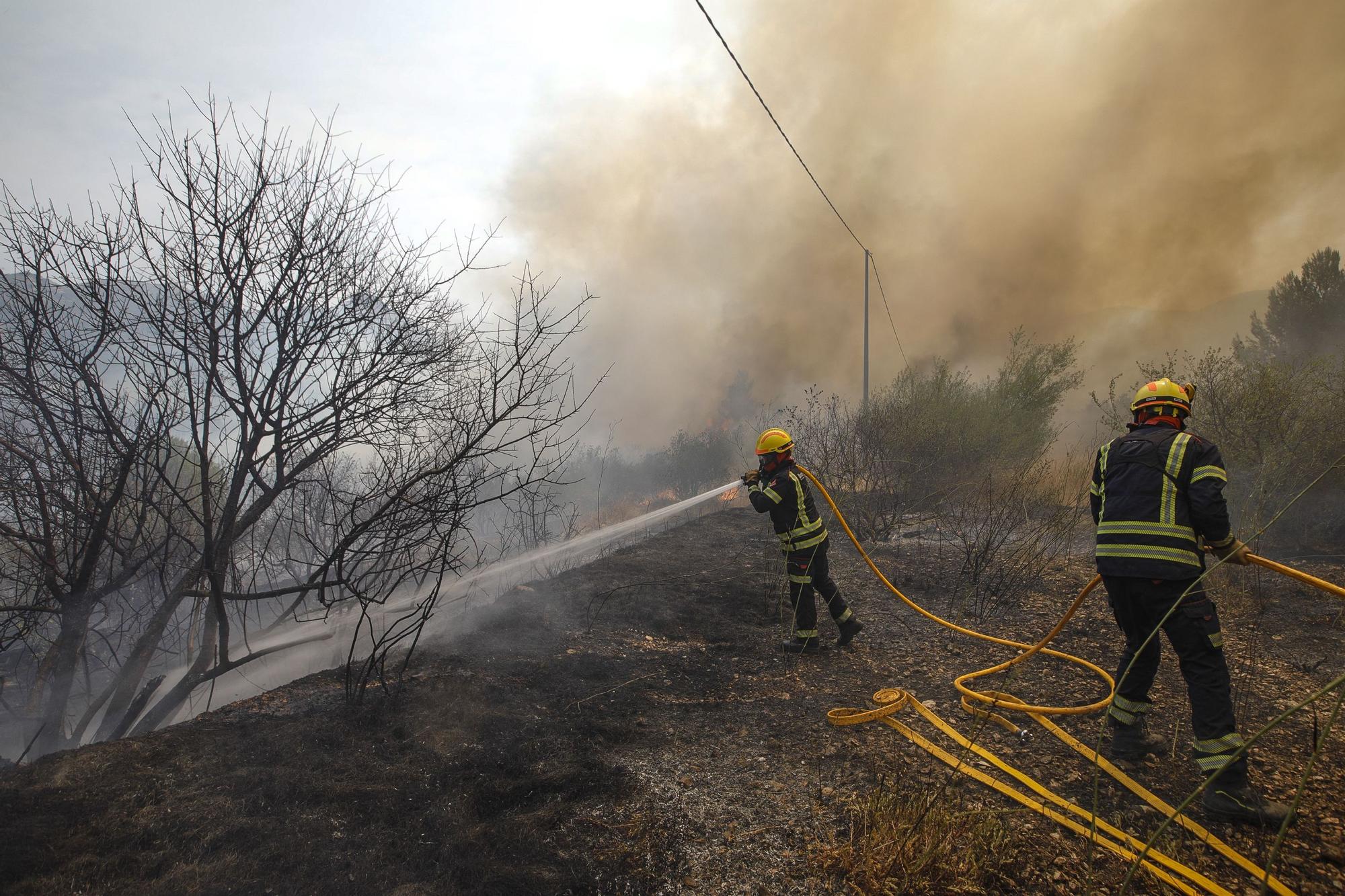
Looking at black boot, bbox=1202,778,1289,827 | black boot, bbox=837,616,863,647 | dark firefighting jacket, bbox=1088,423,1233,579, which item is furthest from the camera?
black boot, bbox=837,616,863,647

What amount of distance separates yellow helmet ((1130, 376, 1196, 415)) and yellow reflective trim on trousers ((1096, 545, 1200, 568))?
0.76 metres

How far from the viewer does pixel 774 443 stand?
5.29 metres

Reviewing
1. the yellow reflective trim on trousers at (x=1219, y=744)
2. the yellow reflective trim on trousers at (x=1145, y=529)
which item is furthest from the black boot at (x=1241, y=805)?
the yellow reflective trim on trousers at (x=1145, y=529)

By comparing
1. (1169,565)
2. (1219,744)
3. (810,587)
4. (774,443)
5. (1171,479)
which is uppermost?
(774,443)

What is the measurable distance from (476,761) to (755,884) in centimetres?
155


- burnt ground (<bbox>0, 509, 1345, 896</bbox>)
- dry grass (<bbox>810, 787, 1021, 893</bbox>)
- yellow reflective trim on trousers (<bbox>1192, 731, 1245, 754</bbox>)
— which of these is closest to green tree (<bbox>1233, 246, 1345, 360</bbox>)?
burnt ground (<bbox>0, 509, 1345, 896</bbox>)

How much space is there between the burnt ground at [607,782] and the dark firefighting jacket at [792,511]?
95 centimetres

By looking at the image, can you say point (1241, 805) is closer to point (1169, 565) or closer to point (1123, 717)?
point (1123, 717)

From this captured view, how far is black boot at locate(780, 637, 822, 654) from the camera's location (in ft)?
16.9

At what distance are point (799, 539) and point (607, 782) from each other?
2.51 m

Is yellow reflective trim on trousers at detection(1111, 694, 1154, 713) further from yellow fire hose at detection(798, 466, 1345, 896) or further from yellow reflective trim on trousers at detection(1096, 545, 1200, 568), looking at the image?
yellow reflective trim on trousers at detection(1096, 545, 1200, 568)

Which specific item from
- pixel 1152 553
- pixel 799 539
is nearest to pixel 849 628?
pixel 799 539

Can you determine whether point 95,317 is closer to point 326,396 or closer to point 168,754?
point 326,396

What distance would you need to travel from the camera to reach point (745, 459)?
75.1ft
